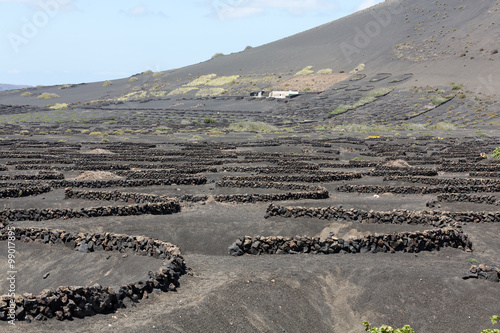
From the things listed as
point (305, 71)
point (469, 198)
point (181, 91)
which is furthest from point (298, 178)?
point (181, 91)

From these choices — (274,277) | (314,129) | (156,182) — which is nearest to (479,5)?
(314,129)

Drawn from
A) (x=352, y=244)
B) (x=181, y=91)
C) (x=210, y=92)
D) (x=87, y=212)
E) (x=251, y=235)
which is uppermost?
(x=181, y=91)

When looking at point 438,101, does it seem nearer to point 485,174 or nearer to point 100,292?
point 485,174

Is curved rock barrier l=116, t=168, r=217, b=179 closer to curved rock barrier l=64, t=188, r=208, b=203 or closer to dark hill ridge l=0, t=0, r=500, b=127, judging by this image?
curved rock barrier l=64, t=188, r=208, b=203

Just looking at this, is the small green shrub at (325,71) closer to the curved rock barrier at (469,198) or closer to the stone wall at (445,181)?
the stone wall at (445,181)

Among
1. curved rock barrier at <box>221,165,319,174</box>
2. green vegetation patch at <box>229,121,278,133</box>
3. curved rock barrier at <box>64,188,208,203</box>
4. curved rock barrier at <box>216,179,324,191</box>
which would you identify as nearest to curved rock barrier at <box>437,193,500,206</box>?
curved rock barrier at <box>216,179,324,191</box>

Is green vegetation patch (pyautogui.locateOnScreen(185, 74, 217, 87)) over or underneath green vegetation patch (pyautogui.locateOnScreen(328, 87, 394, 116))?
over
